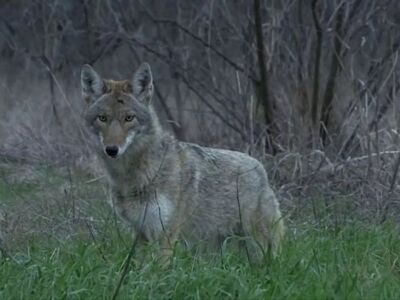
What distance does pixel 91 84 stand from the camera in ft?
26.8

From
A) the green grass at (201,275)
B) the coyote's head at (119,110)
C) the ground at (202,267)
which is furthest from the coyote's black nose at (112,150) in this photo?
the green grass at (201,275)

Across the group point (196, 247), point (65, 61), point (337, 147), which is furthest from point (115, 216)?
point (65, 61)

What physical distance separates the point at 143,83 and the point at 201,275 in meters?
2.40

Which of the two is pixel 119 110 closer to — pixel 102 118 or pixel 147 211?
pixel 102 118

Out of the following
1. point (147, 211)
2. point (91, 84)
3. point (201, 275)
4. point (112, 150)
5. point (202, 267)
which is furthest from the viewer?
point (91, 84)

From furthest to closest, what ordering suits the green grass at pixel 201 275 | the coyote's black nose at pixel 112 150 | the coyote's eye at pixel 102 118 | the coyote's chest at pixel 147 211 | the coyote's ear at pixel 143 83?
the coyote's ear at pixel 143 83 → the coyote's eye at pixel 102 118 → the coyote's black nose at pixel 112 150 → the coyote's chest at pixel 147 211 → the green grass at pixel 201 275

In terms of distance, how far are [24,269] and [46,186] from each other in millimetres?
4781

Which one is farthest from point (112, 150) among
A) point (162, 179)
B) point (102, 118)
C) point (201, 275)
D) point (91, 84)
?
point (201, 275)

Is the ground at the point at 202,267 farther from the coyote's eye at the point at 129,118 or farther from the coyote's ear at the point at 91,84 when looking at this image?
the coyote's ear at the point at 91,84

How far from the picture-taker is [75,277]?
6203 millimetres

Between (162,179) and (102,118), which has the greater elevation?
(102,118)

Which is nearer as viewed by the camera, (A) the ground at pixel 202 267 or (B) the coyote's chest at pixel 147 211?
(A) the ground at pixel 202 267

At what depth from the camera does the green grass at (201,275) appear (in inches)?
236

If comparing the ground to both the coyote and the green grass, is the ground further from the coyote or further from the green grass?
the coyote
